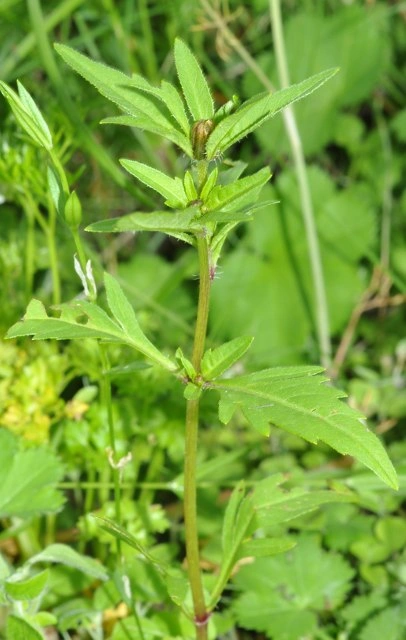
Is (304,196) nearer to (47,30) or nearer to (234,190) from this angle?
(47,30)

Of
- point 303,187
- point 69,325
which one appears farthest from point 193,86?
point 303,187

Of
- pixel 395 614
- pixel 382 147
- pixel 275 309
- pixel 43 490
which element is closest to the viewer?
pixel 43 490

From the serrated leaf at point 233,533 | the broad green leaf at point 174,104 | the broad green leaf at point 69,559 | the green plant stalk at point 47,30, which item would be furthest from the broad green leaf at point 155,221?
the green plant stalk at point 47,30

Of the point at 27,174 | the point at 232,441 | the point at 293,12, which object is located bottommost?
the point at 232,441

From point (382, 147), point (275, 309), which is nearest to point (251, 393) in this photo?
point (275, 309)

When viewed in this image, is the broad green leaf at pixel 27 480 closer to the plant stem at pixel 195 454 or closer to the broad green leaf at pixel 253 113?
the plant stem at pixel 195 454

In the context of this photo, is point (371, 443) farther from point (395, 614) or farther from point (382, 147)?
point (382, 147)

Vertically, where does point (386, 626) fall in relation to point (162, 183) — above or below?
below
